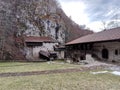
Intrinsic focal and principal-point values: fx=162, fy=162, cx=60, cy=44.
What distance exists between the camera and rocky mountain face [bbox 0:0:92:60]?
96.6 ft

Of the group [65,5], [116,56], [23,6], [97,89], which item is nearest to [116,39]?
[116,56]

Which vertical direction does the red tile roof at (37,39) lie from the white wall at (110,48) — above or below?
above

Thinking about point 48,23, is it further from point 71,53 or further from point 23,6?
point 71,53

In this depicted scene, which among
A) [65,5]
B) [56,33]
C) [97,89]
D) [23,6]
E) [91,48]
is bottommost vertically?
[97,89]

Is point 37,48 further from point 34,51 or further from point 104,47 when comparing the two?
point 104,47

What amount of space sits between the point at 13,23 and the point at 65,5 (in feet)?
92.4

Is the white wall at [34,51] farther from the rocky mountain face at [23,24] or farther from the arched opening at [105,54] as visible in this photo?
the arched opening at [105,54]

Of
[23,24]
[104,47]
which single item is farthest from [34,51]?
[104,47]

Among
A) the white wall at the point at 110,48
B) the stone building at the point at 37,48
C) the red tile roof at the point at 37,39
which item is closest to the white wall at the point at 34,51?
the stone building at the point at 37,48

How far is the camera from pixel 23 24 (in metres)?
33.5

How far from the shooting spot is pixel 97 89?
736 cm

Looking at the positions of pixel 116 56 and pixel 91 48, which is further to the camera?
pixel 91 48

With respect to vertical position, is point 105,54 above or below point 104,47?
below

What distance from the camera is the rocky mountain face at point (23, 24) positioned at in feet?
96.6
